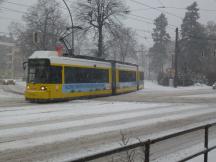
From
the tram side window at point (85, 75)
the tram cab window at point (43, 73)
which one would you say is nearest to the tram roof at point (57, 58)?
the tram cab window at point (43, 73)

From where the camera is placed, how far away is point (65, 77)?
1083 inches

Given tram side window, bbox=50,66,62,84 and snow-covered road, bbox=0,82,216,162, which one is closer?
snow-covered road, bbox=0,82,216,162

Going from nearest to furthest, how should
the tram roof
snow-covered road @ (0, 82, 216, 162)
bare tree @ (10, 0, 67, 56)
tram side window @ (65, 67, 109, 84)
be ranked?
snow-covered road @ (0, 82, 216, 162) → the tram roof → tram side window @ (65, 67, 109, 84) → bare tree @ (10, 0, 67, 56)

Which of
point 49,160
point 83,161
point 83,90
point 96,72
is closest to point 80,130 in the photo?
point 49,160

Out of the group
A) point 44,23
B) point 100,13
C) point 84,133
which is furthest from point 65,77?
point 44,23

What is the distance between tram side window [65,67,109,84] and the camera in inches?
1104

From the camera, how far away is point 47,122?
1572 centimetres

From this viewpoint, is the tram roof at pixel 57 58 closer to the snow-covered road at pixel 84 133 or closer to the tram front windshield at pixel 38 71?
the tram front windshield at pixel 38 71

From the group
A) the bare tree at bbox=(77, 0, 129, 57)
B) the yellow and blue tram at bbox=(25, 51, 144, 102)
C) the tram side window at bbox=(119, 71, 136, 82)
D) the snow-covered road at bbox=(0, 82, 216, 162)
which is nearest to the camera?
the snow-covered road at bbox=(0, 82, 216, 162)

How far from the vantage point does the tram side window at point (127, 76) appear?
38719mm

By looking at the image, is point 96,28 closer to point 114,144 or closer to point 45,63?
point 45,63

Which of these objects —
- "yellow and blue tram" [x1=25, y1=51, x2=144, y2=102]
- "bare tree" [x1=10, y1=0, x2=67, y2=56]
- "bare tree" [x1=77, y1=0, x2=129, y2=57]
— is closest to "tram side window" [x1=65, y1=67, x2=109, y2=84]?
"yellow and blue tram" [x1=25, y1=51, x2=144, y2=102]

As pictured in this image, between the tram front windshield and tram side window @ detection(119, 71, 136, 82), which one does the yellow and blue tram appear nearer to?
the tram front windshield

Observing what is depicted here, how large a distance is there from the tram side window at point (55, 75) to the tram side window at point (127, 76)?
39.6 feet
